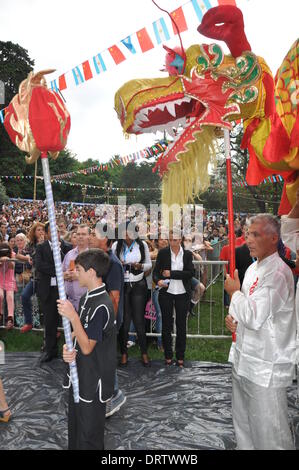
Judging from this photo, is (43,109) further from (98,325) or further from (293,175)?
(293,175)

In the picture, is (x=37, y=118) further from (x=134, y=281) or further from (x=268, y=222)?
(x=134, y=281)

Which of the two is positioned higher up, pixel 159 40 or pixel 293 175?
pixel 159 40

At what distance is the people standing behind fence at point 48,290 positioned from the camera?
4727 mm

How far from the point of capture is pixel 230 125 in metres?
2.48

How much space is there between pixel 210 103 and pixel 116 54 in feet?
9.46

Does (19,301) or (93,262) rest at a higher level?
(93,262)

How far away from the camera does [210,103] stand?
8.09ft

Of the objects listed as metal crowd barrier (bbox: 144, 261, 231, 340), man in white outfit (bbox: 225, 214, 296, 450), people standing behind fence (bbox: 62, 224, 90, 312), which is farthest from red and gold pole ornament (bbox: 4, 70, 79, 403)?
metal crowd barrier (bbox: 144, 261, 231, 340)

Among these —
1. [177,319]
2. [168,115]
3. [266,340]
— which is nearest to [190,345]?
[177,319]

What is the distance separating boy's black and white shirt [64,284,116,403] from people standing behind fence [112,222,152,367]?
7.67ft

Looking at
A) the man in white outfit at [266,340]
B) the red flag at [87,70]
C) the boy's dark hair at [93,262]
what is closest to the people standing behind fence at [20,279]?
the red flag at [87,70]

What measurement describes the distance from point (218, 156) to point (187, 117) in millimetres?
340

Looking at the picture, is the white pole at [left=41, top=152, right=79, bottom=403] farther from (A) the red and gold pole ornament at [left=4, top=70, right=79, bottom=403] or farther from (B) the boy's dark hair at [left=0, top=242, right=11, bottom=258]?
(B) the boy's dark hair at [left=0, top=242, right=11, bottom=258]
